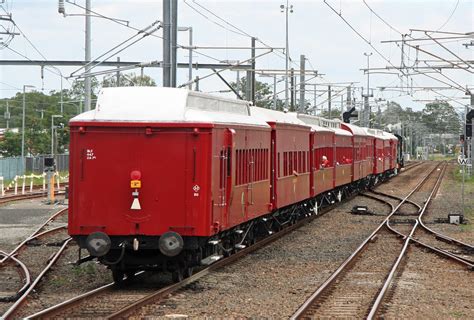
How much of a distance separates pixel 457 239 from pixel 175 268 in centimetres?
1168

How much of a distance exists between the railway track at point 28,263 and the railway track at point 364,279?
3989 millimetres

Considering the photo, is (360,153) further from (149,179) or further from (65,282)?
(149,179)

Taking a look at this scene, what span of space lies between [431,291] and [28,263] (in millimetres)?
7625

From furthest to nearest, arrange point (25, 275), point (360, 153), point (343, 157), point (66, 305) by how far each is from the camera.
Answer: point (360, 153) → point (343, 157) → point (25, 275) → point (66, 305)

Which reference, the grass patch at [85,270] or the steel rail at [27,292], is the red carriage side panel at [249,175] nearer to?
the grass patch at [85,270]

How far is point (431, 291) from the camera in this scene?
14.8 metres

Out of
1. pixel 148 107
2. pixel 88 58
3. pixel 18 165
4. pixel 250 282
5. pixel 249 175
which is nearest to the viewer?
pixel 148 107

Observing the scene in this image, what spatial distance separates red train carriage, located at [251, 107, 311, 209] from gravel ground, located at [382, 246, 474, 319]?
378 centimetres

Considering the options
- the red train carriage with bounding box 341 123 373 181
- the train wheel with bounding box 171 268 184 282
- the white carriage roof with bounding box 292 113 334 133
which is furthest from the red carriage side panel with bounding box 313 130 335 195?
the train wheel with bounding box 171 268 184 282

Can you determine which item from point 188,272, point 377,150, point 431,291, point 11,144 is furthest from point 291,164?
point 11,144

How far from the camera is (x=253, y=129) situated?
18.2 m

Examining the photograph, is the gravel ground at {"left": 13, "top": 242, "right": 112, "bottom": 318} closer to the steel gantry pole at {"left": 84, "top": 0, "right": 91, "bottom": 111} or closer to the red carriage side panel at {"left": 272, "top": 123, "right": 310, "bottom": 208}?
the red carriage side panel at {"left": 272, "top": 123, "right": 310, "bottom": 208}

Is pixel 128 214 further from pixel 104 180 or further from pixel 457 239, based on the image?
pixel 457 239

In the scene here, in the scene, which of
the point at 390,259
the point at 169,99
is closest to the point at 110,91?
the point at 169,99
